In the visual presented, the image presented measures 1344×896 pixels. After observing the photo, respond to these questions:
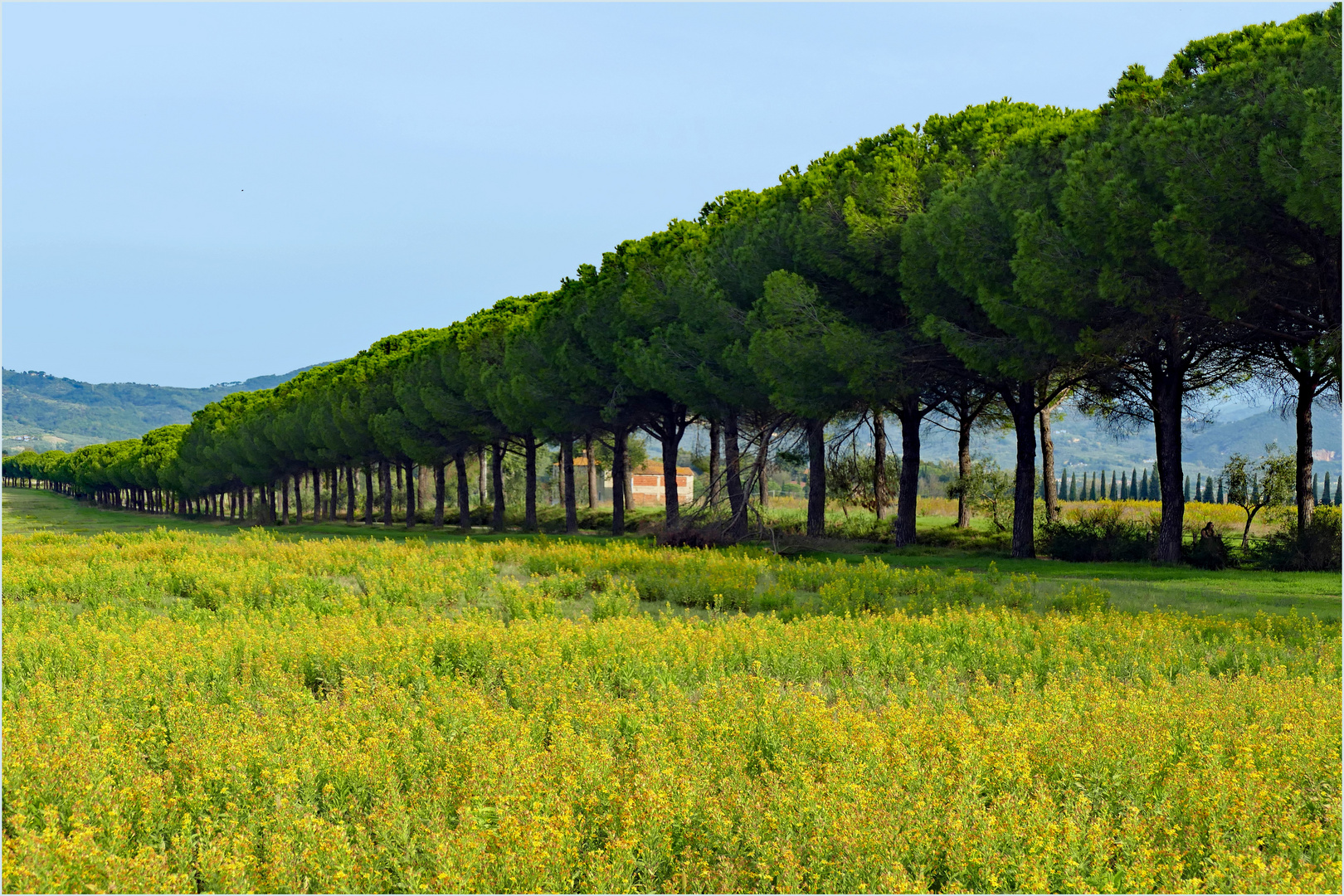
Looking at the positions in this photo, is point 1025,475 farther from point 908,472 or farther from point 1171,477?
point 908,472

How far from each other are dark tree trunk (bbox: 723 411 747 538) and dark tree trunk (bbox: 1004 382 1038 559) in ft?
22.8

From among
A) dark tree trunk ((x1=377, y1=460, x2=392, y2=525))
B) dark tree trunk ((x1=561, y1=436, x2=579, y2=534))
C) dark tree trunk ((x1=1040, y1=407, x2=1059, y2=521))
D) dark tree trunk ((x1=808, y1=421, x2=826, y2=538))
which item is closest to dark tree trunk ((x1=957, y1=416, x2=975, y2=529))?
dark tree trunk ((x1=1040, y1=407, x2=1059, y2=521))

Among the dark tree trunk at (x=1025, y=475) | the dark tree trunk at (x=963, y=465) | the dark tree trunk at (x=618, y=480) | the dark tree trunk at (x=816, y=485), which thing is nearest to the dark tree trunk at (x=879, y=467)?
the dark tree trunk at (x=963, y=465)

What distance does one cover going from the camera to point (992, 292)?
22.1 meters

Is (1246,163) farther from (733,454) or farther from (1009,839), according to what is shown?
(733,454)

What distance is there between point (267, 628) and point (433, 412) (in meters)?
38.2

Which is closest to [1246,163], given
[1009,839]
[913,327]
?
[913,327]

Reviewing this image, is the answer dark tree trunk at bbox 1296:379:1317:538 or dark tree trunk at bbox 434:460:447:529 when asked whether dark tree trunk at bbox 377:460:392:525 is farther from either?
dark tree trunk at bbox 1296:379:1317:538

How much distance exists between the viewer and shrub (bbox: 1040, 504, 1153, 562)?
25.1 metres

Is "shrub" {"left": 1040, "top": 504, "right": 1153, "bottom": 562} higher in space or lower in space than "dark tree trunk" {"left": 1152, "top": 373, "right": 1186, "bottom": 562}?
lower

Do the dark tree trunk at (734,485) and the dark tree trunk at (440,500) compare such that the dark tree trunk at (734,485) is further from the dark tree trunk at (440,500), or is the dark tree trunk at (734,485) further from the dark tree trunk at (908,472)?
the dark tree trunk at (440,500)

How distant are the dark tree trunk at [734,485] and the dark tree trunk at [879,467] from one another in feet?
15.5

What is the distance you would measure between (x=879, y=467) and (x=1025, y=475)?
10.3 metres

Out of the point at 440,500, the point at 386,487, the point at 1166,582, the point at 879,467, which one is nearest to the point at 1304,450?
the point at 1166,582
